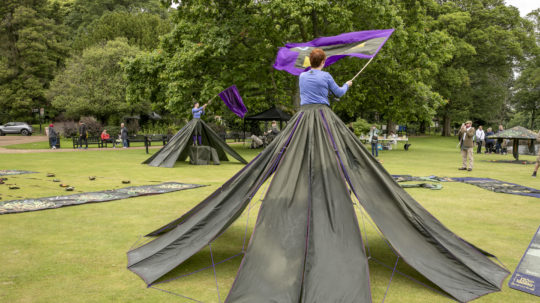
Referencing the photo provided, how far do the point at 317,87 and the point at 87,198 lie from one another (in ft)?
23.3

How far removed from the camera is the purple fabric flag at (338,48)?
6077mm

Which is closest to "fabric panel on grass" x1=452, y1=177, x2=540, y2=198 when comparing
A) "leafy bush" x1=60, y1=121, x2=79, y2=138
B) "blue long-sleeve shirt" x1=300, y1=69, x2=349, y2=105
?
"blue long-sleeve shirt" x1=300, y1=69, x2=349, y2=105

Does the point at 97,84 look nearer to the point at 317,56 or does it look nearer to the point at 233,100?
the point at 233,100

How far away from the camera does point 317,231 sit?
15.2 ft

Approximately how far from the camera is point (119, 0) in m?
64.5

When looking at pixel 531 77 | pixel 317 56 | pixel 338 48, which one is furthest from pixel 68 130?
pixel 531 77

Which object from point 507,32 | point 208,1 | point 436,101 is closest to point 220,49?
point 208,1

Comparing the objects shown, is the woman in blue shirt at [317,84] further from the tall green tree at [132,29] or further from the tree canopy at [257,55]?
the tall green tree at [132,29]

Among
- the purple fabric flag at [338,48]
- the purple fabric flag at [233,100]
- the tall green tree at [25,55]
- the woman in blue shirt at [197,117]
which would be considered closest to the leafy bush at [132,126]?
the tall green tree at [25,55]

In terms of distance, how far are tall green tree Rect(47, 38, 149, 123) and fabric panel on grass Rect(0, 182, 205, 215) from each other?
3289 cm

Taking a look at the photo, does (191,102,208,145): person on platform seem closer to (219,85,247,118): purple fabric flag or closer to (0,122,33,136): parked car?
(219,85,247,118): purple fabric flag

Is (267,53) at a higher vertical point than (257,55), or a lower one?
higher

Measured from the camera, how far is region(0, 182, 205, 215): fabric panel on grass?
883 centimetres

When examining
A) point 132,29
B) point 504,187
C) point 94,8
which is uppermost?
point 94,8
